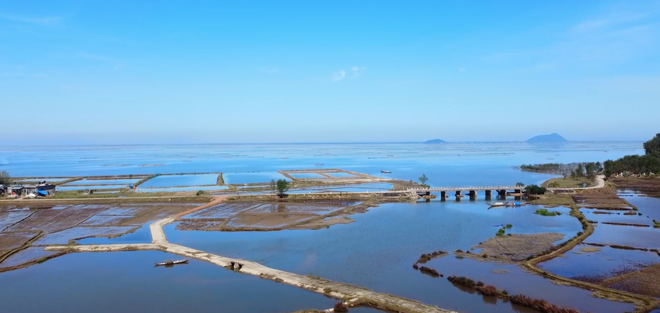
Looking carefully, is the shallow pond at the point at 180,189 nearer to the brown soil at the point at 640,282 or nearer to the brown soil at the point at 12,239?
the brown soil at the point at 12,239

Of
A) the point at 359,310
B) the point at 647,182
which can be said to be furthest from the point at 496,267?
the point at 647,182

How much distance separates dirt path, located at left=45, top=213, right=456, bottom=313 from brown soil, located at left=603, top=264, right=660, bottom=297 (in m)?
9.24

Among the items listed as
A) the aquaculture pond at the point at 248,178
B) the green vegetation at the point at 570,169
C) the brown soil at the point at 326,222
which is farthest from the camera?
the green vegetation at the point at 570,169

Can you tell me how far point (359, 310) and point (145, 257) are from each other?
48.7 feet

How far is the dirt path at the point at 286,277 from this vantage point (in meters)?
17.9

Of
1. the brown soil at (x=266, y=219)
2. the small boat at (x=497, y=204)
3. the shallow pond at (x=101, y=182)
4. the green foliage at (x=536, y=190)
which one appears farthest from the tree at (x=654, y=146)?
the shallow pond at (x=101, y=182)

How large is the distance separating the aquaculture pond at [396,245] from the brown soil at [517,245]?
1.01m

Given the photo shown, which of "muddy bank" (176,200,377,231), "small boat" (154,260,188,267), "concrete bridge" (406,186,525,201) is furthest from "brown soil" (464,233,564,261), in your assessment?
"concrete bridge" (406,186,525,201)

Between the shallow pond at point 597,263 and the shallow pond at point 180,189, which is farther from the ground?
the shallow pond at point 180,189

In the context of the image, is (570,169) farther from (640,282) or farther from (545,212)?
(640,282)

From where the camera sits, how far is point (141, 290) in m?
20.9

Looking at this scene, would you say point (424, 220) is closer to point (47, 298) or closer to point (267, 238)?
point (267, 238)

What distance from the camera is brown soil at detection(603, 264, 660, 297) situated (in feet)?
62.9

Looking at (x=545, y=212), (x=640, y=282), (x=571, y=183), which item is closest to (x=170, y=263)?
(x=640, y=282)
